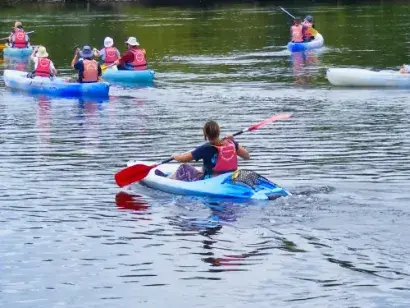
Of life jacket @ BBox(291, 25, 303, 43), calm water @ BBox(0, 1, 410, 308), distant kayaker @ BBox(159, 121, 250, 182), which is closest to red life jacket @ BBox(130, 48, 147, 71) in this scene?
calm water @ BBox(0, 1, 410, 308)

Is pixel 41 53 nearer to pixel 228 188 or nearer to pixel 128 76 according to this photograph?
pixel 128 76

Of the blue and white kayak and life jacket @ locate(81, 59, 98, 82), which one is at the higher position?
life jacket @ locate(81, 59, 98, 82)

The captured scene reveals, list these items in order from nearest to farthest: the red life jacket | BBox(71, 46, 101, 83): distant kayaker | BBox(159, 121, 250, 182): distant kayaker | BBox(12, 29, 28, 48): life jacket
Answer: BBox(159, 121, 250, 182): distant kayaker, BBox(71, 46, 101, 83): distant kayaker, the red life jacket, BBox(12, 29, 28, 48): life jacket

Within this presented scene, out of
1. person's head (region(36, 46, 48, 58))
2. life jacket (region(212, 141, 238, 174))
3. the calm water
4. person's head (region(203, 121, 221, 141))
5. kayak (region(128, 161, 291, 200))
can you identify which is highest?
person's head (region(36, 46, 48, 58))

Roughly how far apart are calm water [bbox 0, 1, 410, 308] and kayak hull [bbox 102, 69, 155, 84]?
453 millimetres

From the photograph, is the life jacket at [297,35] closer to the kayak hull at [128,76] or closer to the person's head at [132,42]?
the kayak hull at [128,76]

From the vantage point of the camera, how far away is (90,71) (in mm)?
28625

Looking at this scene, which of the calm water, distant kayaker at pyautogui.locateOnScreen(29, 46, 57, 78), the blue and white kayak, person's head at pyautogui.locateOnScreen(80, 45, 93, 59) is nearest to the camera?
the calm water

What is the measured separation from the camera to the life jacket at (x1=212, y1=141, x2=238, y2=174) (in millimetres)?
15305

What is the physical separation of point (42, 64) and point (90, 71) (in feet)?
5.42

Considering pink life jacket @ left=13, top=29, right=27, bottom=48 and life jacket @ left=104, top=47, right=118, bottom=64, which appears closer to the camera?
life jacket @ left=104, top=47, right=118, bottom=64

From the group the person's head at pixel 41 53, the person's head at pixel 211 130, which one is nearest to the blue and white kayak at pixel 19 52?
the person's head at pixel 41 53

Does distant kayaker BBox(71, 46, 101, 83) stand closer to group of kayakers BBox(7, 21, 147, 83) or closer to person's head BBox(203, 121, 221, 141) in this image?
group of kayakers BBox(7, 21, 147, 83)

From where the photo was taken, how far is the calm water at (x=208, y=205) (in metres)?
11.6
